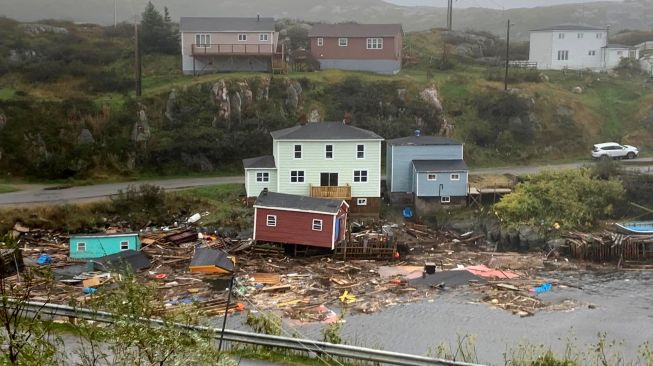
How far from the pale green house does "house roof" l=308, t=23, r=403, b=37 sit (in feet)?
71.1

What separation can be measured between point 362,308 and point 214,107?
2651 centimetres

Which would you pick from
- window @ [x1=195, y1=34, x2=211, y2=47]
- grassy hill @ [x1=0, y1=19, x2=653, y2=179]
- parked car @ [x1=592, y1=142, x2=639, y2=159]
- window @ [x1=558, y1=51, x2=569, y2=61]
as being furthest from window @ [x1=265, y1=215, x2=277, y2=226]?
window @ [x1=558, y1=51, x2=569, y2=61]

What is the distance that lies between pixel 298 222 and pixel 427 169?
29.6ft

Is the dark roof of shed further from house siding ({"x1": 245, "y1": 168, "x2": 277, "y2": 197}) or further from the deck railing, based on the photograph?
the deck railing

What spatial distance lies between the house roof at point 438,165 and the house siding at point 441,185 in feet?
0.74

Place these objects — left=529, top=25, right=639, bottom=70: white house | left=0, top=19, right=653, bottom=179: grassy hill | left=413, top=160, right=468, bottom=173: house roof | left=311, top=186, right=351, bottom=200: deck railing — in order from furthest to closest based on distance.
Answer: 1. left=529, top=25, right=639, bottom=70: white house
2. left=0, top=19, right=653, bottom=179: grassy hill
3. left=413, top=160, right=468, bottom=173: house roof
4. left=311, top=186, right=351, bottom=200: deck railing

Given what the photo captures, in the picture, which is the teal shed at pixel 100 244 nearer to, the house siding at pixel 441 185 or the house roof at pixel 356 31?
the house siding at pixel 441 185

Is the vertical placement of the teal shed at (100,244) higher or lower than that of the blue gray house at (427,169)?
lower

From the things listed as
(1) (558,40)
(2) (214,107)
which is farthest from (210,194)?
(1) (558,40)

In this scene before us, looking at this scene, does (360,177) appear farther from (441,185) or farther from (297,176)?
(441,185)

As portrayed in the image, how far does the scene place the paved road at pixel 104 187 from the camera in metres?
37.0

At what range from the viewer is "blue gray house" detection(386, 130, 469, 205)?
39094 mm

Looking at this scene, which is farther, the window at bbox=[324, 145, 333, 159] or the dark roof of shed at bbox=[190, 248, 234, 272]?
the window at bbox=[324, 145, 333, 159]

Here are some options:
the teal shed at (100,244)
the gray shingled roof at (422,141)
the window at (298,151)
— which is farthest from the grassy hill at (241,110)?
the teal shed at (100,244)
